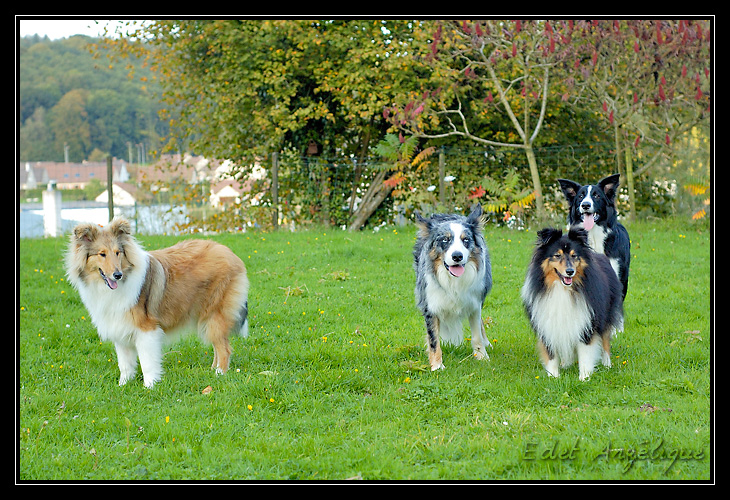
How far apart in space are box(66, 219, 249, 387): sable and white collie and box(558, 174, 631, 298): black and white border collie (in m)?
3.70

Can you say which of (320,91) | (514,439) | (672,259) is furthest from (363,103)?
(514,439)

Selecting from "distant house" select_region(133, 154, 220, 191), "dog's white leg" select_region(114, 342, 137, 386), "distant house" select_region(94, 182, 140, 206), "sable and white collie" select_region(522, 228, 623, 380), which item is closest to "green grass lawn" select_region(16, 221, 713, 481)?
"dog's white leg" select_region(114, 342, 137, 386)

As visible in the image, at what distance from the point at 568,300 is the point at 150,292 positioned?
12.4 feet

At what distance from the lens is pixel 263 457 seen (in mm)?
4270

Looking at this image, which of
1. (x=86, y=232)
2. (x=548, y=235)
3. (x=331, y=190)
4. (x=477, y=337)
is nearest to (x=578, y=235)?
(x=548, y=235)

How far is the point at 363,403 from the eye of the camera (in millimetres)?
5270

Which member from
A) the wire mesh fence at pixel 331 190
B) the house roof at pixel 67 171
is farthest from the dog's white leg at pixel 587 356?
the house roof at pixel 67 171

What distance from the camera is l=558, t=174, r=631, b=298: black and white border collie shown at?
273 inches

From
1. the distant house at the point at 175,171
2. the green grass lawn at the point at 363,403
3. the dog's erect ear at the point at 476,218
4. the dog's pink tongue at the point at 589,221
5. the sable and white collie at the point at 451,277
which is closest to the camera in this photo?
the green grass lawn at the point at 363,403

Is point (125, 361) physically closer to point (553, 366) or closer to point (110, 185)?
point (553, 366)

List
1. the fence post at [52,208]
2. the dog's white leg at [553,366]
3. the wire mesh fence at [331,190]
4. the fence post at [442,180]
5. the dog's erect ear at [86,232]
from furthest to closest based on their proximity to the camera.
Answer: the fence post at [52,208] < the wire mesh fence at [331,190] < the fence post at [442,180] < the dog's white leg at [553,366] < the dog's erect ear at [86,232]

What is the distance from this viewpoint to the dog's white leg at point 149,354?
5.75 meters

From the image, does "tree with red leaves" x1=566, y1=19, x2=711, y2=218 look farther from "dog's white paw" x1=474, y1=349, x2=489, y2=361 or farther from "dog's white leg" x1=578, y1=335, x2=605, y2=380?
"dog's white leg" x1=578, y1=335, x2=605, y2=380

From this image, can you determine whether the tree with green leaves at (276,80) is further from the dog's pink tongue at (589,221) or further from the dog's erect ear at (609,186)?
the dog's pink tongue at (589,221)
